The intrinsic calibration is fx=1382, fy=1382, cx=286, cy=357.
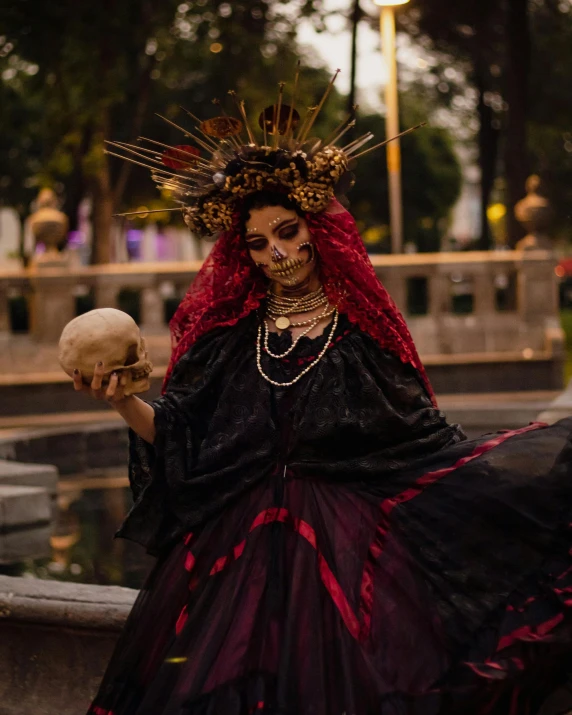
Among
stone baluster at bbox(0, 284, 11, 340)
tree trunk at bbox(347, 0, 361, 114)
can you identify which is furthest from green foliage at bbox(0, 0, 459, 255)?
stone baluster at bbox(0, 284, 11, 340)

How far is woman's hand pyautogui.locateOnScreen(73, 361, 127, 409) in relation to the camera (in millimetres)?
3881

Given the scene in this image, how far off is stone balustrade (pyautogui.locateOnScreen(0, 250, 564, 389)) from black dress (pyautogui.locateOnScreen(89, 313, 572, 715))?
1075 cm

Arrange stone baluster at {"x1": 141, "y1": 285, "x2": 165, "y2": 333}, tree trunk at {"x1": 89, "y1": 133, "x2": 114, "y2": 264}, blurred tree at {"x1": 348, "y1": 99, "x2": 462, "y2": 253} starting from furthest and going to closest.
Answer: blurred tree at {"x1": 348, "y1": 99, "x2": 462, "y2": 253}
tree trunk at {"x1": 89, "y1": 133, "x2": 114, "y2": 264}
stone baluster at {"x1": 141, "y1": 285, "x2": 165, "y2": 333}

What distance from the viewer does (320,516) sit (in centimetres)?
397

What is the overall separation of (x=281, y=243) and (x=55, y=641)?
1581 mm

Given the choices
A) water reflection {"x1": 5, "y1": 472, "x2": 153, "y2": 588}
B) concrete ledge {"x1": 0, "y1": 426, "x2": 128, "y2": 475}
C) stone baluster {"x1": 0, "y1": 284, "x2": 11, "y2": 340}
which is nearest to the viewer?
water reflection {"x1": 5, "y1": 472, "x2": 153, "y2": 588}

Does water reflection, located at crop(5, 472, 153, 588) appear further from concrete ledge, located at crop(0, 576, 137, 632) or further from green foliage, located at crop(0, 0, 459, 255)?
green foliage, located at crop(0, 0, 459, 255)

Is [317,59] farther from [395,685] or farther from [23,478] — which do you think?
[395,685]

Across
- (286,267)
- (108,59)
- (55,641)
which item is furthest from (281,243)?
(108,59)

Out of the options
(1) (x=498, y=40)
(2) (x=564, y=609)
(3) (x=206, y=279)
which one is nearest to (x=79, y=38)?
(1) (x=498, y=40)

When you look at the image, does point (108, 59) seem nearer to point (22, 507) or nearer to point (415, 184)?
point (22, 507)

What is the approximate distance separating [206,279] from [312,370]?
21.6 inches

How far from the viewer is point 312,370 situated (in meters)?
4.20

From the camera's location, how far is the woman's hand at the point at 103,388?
3881 millimetres
